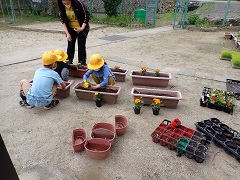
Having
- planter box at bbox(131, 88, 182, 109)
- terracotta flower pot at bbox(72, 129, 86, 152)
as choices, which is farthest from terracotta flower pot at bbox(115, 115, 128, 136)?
planter box at bbox(131, 88, 182, 109)

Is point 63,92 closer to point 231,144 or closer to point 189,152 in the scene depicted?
point 189,152

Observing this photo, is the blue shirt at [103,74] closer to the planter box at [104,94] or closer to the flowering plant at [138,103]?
the planter box at [104,94]

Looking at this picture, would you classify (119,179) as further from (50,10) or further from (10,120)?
(50,10)

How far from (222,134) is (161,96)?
1.05 metres

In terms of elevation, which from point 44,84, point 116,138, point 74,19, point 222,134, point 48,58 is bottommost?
point 116,138

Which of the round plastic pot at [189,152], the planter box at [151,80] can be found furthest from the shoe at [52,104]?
the round plastic pot at [189,152]

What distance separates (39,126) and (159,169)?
5.81 ft

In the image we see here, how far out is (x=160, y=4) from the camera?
1934 cm

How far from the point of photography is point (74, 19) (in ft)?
14.5

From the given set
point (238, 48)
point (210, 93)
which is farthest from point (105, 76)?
point (238, 48)

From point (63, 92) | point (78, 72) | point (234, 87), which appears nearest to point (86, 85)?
point (63, 92)

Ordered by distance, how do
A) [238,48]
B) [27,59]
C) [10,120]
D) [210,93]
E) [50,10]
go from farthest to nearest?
[50,10]
[238,48]
[27,59]
[210,93]
[10,120]

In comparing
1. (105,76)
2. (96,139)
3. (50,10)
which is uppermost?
(50,10)

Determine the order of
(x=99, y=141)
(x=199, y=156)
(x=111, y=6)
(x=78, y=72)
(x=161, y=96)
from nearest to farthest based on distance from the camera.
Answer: (x=199, y=156) < (x=99, y=141) < (x=161, y=96) < (x=78, y=72) < (x=111, y=6)
